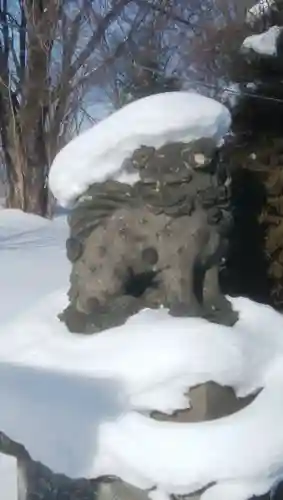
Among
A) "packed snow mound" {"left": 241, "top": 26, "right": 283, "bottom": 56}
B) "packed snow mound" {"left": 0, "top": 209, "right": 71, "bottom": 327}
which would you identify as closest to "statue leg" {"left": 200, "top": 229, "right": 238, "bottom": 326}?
"packed snow mound" {"left": 241, "top": 26, "right": 283, "bottom": 56}

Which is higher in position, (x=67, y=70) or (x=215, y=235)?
(x=215, y=235)

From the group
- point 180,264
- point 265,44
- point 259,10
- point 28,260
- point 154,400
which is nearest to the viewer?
point 154,400

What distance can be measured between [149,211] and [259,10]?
4437 millimetres

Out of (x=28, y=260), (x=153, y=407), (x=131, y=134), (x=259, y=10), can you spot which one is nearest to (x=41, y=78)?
(x=28, y=260)

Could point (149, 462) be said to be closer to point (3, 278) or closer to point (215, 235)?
point (215, 235)

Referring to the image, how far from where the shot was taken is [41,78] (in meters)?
12.5

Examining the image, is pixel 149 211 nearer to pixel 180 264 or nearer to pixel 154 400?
pixel 180 264

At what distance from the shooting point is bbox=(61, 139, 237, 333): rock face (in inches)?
124

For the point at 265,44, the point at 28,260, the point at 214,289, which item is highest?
the point at 265,44

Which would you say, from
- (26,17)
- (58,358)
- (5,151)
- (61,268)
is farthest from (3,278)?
(26,17)

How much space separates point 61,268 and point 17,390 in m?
4.62

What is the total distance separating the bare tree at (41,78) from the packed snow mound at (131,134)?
9.01 m

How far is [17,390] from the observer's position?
10.0 ft

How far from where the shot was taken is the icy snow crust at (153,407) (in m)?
2.84
